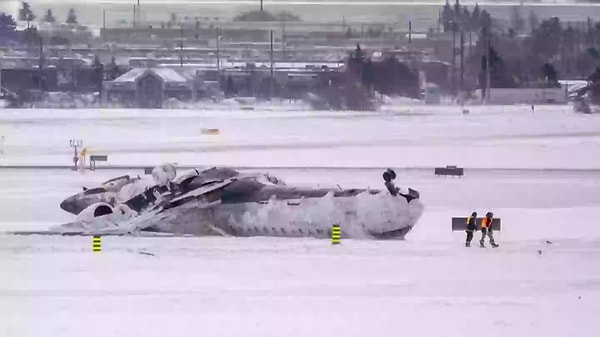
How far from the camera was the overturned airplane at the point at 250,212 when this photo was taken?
754cm

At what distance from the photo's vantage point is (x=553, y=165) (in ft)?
32.7

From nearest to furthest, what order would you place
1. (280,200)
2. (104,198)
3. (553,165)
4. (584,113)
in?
(280,200), (104,198), (584,113), (553,165)

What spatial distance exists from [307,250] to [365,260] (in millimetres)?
548

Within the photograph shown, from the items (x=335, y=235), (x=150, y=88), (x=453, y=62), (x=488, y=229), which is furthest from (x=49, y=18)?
(x=488, y=229)

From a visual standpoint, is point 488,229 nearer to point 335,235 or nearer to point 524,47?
point 335,235

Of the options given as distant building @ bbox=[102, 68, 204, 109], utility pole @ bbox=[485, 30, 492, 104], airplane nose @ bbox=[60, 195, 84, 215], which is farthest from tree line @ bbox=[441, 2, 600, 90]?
airplane nose @ bbox=[60, 195, 84, 215]

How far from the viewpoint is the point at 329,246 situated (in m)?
7.22

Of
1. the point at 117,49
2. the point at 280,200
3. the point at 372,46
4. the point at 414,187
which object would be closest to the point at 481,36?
the point at 372,46

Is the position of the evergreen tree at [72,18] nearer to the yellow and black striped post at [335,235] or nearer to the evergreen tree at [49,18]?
the evergreen tree at [49,18]

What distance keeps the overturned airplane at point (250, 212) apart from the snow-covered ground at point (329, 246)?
0.60ft

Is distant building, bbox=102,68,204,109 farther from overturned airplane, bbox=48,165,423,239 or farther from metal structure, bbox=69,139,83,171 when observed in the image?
metal structure, bbox=69,139,83,171

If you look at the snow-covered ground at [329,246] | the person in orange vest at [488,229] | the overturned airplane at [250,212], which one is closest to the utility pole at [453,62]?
the snow-covered ground at [329,246]

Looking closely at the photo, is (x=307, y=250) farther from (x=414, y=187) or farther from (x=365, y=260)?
(x=414, y=187)

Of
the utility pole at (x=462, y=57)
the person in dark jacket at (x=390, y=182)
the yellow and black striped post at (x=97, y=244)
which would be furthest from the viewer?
the utility pole at (x=462, y=57)
